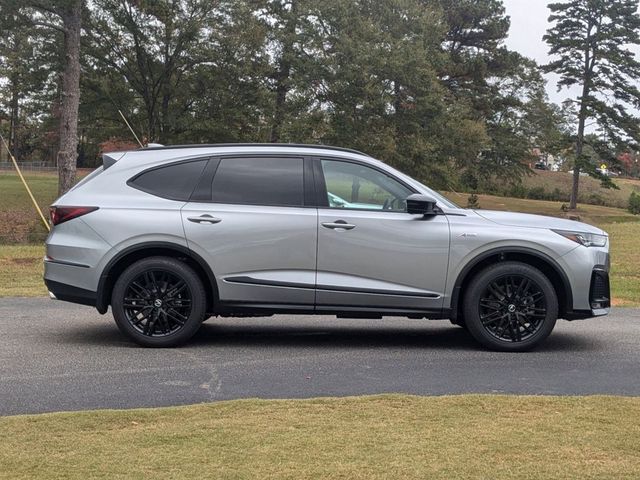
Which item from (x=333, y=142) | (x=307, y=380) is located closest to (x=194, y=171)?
(x=307, y=380)

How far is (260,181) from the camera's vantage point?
6.90m

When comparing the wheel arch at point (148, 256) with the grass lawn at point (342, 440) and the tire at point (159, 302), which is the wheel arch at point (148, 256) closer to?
the tire at point (159, 302)

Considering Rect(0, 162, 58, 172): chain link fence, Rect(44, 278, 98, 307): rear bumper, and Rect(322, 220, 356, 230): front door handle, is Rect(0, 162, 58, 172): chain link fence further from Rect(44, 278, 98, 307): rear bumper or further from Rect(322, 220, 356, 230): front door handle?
Rect(322, 220, 356, 230): front door handle

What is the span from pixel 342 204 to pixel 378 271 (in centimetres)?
69

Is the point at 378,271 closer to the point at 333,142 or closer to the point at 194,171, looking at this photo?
the point at 194,171

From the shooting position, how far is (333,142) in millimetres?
31281

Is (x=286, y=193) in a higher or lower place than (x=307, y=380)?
higher

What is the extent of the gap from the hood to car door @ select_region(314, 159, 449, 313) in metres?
0.53

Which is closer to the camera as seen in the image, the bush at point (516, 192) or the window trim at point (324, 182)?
the window trim at point (324, 182)

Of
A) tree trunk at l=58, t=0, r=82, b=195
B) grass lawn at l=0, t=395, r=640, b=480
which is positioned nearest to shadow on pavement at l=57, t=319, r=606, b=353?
grass lawn at l=0, t=395, r=640, b=480

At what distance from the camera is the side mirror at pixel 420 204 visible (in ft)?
21.6

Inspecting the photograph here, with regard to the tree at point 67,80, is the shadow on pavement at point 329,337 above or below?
below

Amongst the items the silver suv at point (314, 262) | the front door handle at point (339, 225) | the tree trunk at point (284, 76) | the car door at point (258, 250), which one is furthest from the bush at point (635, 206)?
the car door at point (258, 250)

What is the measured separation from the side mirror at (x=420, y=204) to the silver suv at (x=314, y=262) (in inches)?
0.6
